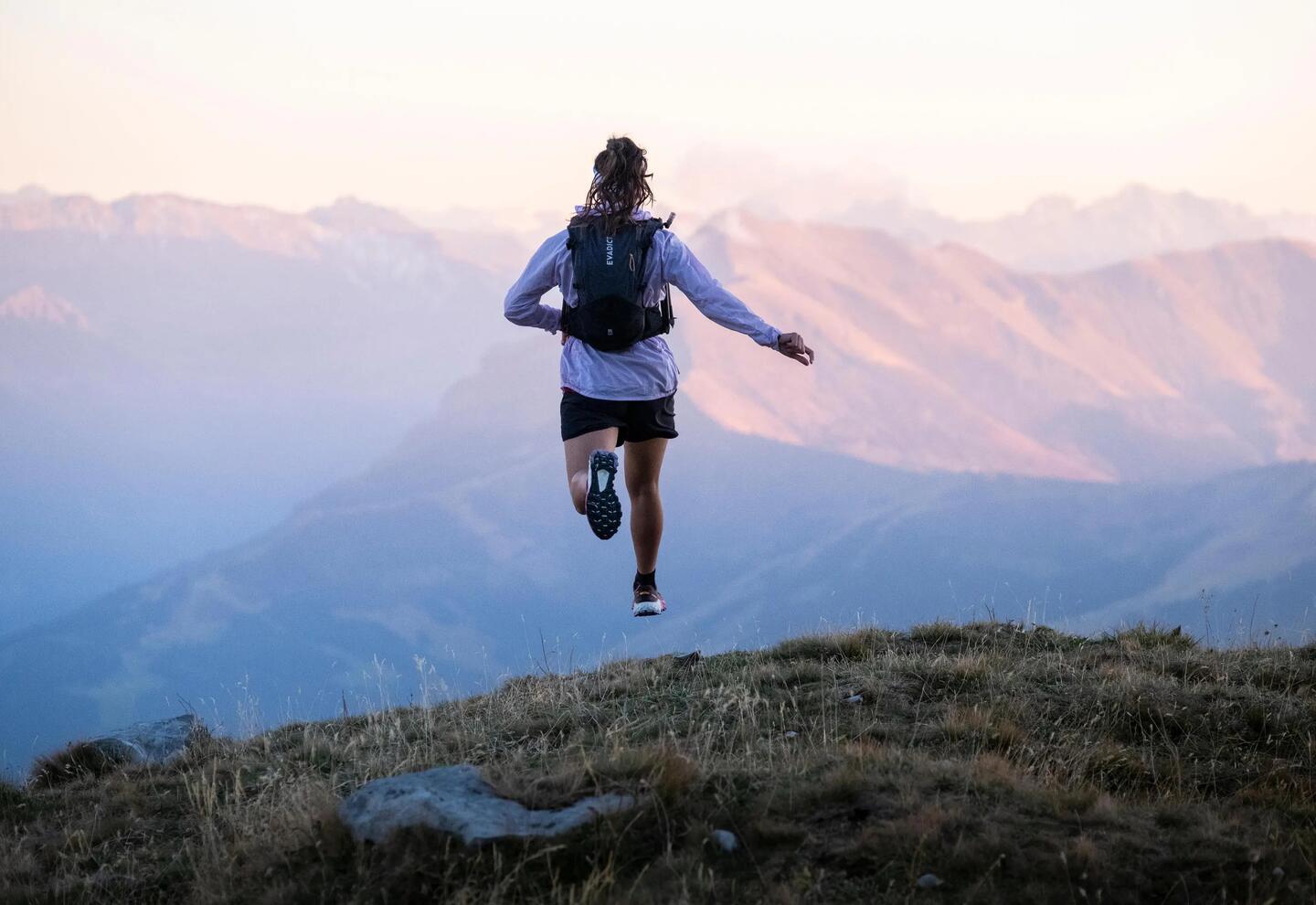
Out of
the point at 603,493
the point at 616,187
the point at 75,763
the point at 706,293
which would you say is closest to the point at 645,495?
the point at 603,493

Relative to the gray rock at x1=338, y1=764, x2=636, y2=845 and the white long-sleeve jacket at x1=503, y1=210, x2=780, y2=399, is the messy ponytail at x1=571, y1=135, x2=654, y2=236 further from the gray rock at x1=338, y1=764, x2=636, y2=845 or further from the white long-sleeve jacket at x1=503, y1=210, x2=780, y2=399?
the gray rock at x1=338, y1=764, x2=636, y2=845

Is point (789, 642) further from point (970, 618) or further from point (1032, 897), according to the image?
point (1032, 897)

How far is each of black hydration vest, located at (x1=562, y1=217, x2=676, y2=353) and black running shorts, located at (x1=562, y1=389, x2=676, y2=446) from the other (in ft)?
1.26

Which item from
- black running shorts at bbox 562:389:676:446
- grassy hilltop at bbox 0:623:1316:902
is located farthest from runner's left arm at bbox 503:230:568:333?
grassy hilltop at bbox 0:623:1316:902

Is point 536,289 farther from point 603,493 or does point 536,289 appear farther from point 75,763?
point 75,763

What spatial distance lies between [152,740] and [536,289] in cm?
405

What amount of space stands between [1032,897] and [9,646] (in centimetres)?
21194

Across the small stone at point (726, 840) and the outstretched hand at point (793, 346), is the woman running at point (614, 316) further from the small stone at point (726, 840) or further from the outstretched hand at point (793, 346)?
the small stone at point (726, 840)

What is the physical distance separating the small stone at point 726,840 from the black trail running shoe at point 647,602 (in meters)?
3.39

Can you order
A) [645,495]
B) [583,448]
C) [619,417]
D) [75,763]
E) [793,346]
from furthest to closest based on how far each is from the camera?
[75,763], [645,495], [619,417], [583,448], [793,346]

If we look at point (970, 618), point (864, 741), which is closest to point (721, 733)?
point (864, 741)

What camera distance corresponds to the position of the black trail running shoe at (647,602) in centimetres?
845

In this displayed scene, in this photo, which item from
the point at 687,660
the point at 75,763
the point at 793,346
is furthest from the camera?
the point at 687,660

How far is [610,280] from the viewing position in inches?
305
